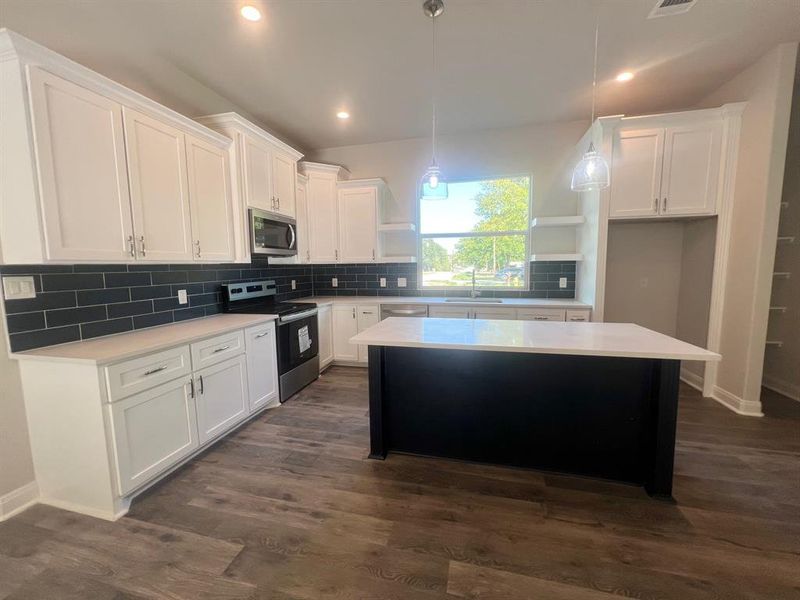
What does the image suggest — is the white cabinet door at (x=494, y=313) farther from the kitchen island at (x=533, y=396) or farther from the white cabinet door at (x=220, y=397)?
the white cabinet door at (x=220, y=397)

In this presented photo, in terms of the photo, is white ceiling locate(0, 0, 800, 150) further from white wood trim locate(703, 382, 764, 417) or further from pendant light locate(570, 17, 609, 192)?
white wood trim locate(703, 382, 764, 417)

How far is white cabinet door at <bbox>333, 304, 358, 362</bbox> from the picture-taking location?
4152mm

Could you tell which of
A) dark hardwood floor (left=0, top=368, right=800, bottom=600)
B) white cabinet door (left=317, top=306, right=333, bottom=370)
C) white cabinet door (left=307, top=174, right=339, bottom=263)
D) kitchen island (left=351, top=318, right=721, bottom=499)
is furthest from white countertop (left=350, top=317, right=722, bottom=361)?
white cabinet door (left=307, top=174, right=339, bottom=263)

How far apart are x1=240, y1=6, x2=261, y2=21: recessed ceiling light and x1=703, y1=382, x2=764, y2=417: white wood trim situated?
4794 mm

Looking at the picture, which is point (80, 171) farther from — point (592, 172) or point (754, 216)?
point (754, 216)

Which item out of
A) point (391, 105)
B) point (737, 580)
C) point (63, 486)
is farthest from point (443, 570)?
point (391, 105)

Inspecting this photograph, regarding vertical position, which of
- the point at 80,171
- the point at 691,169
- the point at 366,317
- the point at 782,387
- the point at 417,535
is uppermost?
the point at 691,169

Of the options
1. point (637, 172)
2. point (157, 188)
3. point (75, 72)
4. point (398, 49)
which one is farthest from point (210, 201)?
point (637, 172)

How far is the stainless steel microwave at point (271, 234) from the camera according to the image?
300cm

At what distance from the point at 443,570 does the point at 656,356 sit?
1447mm

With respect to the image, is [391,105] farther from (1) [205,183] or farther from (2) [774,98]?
(2) [774,98]

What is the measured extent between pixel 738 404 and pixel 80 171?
16.8 ft

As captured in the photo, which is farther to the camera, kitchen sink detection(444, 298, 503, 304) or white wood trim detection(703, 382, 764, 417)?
kitchen sink detection(444, 298, 503, 304)

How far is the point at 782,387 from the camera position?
3.28m
